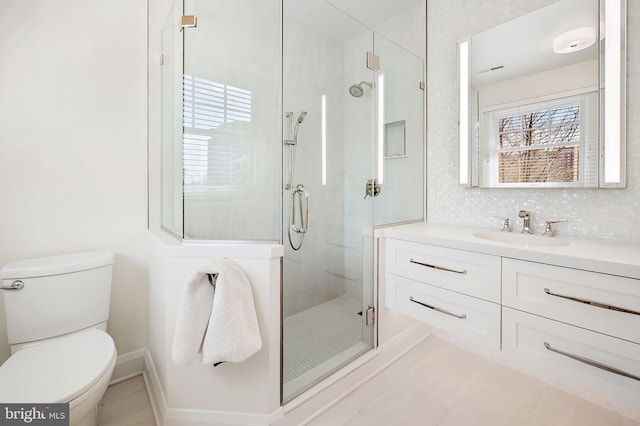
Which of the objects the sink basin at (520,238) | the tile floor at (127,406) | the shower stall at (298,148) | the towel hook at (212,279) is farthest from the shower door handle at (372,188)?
the tile floor at (127,406)

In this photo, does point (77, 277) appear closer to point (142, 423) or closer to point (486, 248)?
point (142, 423)

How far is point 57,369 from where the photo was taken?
3.73 ft

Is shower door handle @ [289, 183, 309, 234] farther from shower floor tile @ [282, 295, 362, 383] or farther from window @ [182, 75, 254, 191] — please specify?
shower floor tile @ [282, 295, 362, 383]

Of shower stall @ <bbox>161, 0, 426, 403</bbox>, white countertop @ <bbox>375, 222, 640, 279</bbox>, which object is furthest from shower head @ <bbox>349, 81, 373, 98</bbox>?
white countertop @ <bbox>375, 222, 640, 279</bbox>

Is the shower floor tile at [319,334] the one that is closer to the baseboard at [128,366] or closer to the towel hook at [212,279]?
the towel hook at [212,279]

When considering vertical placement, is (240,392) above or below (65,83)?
below

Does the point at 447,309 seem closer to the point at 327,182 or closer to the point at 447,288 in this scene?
the point at 447,288

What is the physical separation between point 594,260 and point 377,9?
7.19 feet

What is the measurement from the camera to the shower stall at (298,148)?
4.92ft

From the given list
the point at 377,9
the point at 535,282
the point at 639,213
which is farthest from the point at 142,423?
the point at 377,9

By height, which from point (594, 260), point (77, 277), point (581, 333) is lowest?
point (581, 333)

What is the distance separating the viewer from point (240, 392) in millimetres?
1318

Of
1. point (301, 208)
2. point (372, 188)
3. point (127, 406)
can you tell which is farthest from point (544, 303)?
point (127, 406)

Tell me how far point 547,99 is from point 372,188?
3.57 ft
